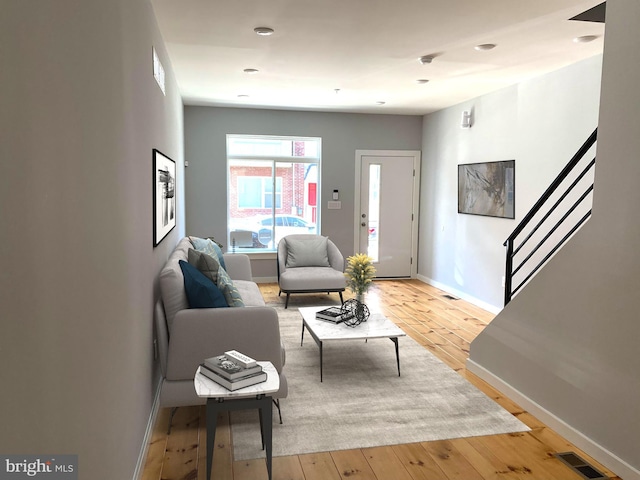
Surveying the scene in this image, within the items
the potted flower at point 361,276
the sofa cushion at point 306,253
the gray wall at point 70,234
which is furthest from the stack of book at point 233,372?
the sofa cushion at point 306,253

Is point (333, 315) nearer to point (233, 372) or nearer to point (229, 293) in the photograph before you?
point (229, 293)

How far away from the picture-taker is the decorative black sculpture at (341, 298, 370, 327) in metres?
4.05

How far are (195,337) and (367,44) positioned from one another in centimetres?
268

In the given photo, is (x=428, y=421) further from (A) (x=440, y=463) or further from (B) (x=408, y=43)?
(B) (x=408, y=43)

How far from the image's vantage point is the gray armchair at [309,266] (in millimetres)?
6043

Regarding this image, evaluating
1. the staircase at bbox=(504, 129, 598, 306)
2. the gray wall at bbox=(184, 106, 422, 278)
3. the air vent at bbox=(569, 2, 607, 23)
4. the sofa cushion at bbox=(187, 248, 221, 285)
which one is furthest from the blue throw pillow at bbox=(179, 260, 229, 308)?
the gray wall at bbox=(184, 106, 422, 278)

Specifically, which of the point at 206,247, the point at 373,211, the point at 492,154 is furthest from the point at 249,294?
the point at 373,211

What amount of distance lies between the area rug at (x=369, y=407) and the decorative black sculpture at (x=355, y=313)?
378 millimetres

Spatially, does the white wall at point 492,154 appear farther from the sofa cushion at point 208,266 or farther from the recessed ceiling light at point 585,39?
the sofa cushion at point 208,266

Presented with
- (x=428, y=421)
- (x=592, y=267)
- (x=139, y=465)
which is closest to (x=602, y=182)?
A: (x=592, y=267)

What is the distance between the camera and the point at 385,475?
2.54m

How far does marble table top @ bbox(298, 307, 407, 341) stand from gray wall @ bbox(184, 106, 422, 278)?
356cm

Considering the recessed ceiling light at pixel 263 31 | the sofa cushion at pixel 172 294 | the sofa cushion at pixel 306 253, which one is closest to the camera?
the sofa cushion at pixel 172 294

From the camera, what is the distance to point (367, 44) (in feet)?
13.2
